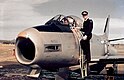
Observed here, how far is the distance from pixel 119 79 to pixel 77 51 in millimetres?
6454

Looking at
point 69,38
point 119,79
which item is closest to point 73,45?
point 69,38

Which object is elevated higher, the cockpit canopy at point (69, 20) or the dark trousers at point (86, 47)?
the cockpit canopy at point (69, 20)

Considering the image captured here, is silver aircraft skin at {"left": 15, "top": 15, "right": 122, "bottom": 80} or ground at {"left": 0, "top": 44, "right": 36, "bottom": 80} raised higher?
silver aircraft skin at {"left": 15, "top": 15, "right": 122, "bottom": 80}

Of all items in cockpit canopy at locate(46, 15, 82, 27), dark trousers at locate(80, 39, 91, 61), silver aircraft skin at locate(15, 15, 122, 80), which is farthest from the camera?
cockpit canopy at locate(46, 15, 82, 27)

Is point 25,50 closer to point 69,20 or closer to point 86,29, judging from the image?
point 86,29

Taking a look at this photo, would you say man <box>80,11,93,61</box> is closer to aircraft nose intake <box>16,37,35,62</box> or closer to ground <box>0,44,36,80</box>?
aircraft nose intake <box>16,37,35,62</box>

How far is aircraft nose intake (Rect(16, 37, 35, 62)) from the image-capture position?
32.7 ft

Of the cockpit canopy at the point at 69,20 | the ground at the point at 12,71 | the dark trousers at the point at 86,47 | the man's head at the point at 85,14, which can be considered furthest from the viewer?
the ground at the point at 12,71

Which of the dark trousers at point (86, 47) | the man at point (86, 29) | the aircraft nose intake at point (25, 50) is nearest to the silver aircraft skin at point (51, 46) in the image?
the aircraft nose intake at point (25, 50)

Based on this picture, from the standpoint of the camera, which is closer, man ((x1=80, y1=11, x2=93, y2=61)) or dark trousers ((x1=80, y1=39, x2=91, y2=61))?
man ((x1=80, y1=11, x2=93, y2=61))

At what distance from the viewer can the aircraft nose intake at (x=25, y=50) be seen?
9.97 metres

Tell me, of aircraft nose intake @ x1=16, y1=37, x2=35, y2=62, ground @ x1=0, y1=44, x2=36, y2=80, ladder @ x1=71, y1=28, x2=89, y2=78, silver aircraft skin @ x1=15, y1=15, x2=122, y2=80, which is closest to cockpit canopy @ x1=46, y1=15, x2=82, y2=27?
silver aircraft skin @ x1=15, y1=15, x2=122, y2=80

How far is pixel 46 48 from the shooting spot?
9.79 metres

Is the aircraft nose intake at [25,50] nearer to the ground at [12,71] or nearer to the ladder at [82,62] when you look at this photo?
the ground at [12,71]
